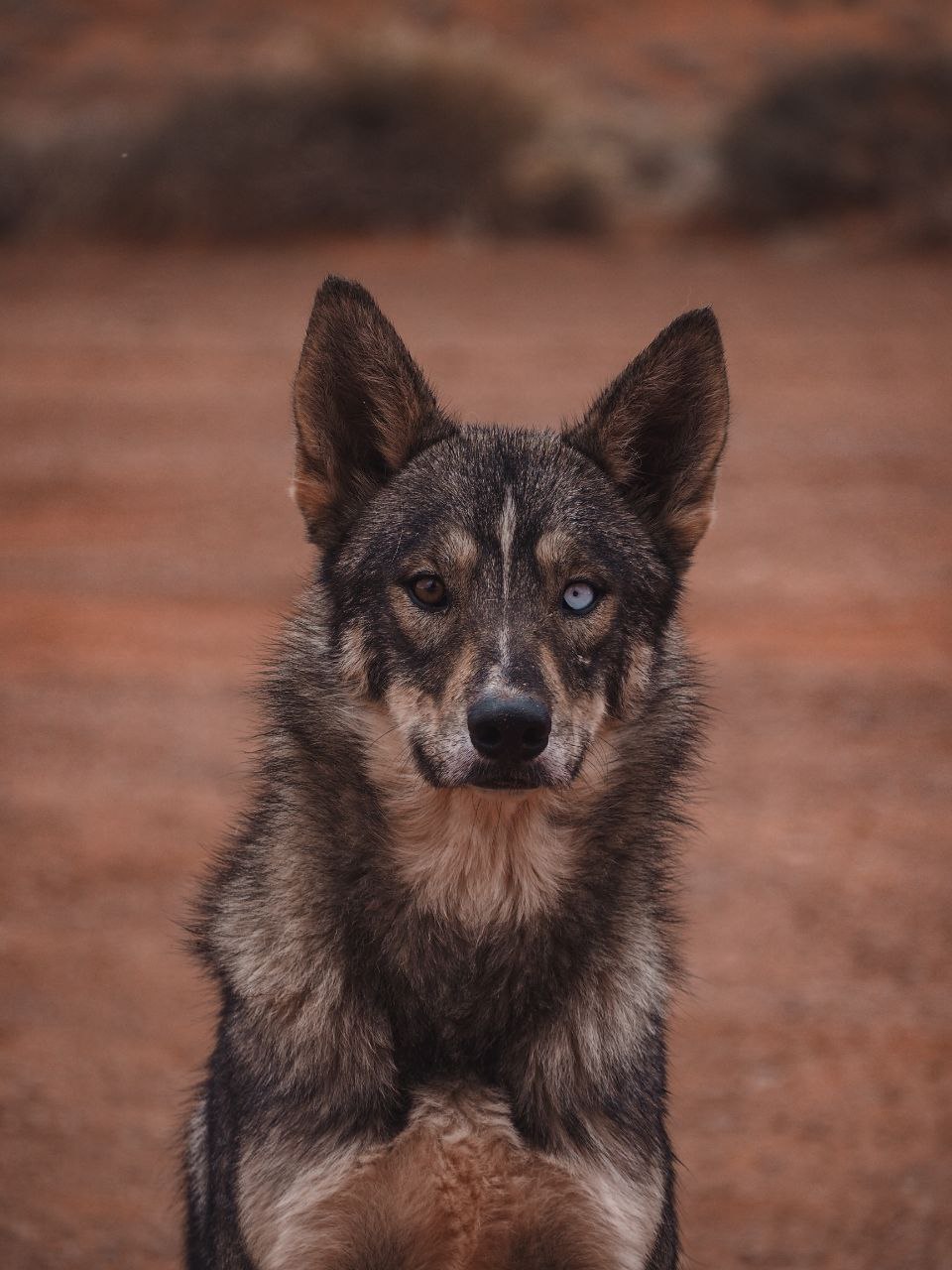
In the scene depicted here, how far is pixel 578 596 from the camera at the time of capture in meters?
4.14

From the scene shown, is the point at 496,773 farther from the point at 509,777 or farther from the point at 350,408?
the point at 350,408

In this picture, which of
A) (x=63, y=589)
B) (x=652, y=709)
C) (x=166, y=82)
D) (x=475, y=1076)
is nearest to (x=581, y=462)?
(x=652, y=709)

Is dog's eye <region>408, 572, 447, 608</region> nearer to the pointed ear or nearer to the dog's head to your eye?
the dog's head

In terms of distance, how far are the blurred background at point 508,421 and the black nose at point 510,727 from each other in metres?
2.16

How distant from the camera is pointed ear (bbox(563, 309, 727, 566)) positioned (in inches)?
168

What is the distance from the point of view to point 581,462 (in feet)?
14.7

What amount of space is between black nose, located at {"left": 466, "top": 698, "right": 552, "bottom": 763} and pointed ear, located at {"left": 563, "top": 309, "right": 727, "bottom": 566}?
97 centimetres

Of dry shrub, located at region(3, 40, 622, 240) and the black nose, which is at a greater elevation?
dry shrub, located at region(3, 40, 622, 240)

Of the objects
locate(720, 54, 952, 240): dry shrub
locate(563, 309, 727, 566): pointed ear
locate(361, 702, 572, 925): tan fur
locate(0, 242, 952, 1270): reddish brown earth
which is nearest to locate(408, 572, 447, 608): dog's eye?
locate(361, 702, 572, 925): tan fur

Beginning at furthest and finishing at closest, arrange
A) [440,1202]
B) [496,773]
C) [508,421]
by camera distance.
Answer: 1. [508,421]
2. [496,773]
3. [440,1202]

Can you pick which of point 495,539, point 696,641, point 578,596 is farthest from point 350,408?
point 696,641

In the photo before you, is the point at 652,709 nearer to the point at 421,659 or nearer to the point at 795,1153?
the point at 421,659

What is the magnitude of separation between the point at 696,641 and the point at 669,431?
6630 millimetres

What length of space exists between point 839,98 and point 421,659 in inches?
883
